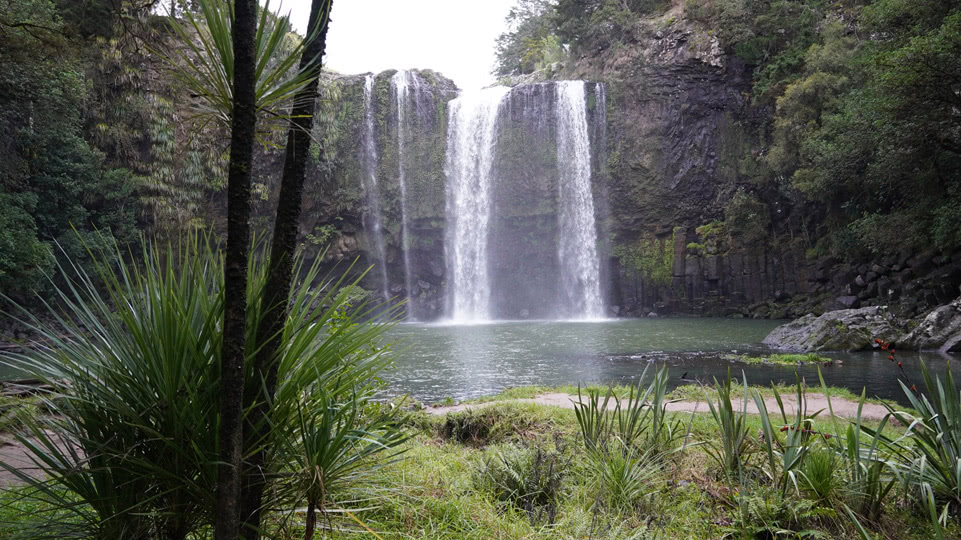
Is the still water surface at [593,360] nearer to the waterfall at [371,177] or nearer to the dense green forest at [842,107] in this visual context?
the dense green forest at [842,107]

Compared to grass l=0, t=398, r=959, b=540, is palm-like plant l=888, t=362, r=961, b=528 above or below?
above

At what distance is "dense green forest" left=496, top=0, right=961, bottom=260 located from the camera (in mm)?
14664

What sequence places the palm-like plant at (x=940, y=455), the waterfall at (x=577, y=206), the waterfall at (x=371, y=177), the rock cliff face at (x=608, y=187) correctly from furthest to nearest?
the waterfall at (x=371, y=177), the waterfall at (x=577, y=206), the rock cliff face at (x=608, y=187), the palm-like plant at (x=940, y=455)

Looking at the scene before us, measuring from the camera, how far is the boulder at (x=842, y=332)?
42.9ft

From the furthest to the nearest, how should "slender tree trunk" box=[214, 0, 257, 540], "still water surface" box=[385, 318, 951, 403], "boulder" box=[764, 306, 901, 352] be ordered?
"boulder" box=[764, 306, 901, 352], "still water surface" box=[385, 318, 951, 403], "slender tree trunk" box=[214, 0, 257, 540]

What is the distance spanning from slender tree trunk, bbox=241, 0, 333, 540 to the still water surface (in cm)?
386

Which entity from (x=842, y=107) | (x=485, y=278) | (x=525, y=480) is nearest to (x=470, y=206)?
(x=485, y=278)

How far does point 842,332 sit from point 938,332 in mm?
1826

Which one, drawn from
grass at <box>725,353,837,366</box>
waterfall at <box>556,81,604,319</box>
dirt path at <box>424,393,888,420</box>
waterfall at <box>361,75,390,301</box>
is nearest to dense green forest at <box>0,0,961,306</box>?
waterfall at <box>556,81,604,319</box>

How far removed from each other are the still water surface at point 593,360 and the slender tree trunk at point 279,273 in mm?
3857

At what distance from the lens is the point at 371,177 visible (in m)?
29.5

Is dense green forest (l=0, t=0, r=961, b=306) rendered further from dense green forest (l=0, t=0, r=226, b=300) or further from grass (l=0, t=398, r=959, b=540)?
grass (l=0, t=398, r=959, b=540)

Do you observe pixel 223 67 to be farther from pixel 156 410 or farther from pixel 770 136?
pixel 770 136

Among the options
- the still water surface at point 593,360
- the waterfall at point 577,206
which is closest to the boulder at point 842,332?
the still water surface at point 593,360
